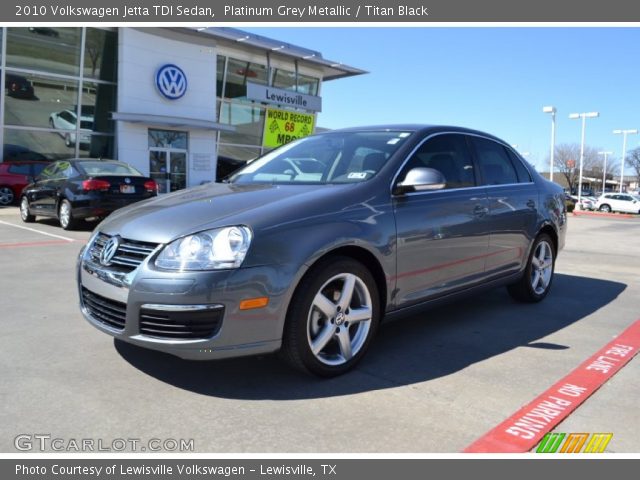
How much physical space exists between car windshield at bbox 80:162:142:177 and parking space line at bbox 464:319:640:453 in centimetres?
935

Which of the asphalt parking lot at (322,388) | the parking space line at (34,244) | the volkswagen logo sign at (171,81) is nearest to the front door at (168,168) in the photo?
the volkswagen logo sign at (171,81)

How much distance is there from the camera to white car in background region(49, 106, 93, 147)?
20.3m

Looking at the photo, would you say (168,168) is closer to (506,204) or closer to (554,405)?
(506,204)

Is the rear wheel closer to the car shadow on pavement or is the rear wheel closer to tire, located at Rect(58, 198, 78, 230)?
tire, located at Rect(58, 198, 78, 230)

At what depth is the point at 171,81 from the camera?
21656 mm

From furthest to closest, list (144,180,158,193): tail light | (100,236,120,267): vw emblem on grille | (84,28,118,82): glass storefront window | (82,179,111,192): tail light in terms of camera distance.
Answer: (84,28,118,82): glass storefront window
(144,180,158,193): tail light
(82,179,111,192): tail light
(100,236,120,267): vw emblem on grille

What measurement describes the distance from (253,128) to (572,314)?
73.7 feet

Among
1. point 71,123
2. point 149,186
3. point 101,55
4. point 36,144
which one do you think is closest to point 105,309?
point 149,186

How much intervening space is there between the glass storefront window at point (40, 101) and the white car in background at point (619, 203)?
35.3 meters

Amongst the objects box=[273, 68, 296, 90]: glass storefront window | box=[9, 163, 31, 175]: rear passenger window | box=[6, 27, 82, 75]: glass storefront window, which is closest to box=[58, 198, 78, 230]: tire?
box=[9, 163, 31, 175]: rear passenger window

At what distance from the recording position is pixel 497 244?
467 cm

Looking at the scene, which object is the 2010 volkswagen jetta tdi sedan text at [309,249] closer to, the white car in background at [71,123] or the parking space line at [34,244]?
the parking space line at [34,244]
